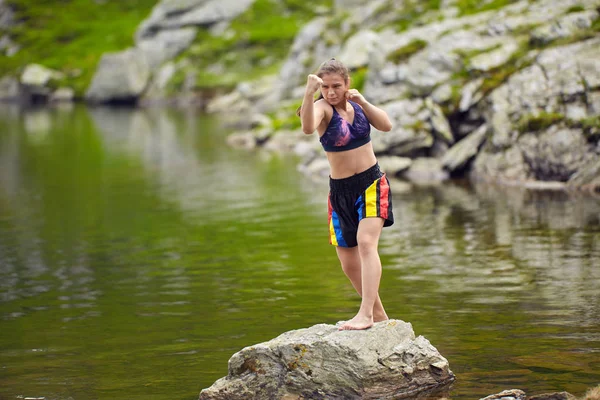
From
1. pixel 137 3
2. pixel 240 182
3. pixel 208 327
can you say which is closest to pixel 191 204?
pixel 240 182

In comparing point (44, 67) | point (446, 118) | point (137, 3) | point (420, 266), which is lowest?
point (420, 266)

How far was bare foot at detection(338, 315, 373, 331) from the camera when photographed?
918cm

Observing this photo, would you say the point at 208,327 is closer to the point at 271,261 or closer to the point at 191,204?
the point at 271,261

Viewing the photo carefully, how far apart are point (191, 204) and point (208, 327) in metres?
15.7

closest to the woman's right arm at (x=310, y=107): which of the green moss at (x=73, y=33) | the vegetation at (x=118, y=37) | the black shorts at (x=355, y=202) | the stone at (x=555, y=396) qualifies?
the black shorts at (x=355, y=202)

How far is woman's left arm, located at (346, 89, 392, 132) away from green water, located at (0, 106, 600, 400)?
2901 millimetres

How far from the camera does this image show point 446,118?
33.7 metres

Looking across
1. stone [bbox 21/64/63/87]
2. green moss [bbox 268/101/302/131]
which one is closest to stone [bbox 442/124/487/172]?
green moss [bbox 268/101/302/131]

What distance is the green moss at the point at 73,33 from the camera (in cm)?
13012

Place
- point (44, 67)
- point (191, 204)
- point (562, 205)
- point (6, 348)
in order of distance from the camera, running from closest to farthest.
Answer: point (6, 348) < point (562, 205) < point (191, 204) < point (44, 67)

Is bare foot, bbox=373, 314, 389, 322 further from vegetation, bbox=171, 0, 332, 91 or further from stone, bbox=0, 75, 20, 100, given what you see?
stone, bbox=0, 75, 20, 100

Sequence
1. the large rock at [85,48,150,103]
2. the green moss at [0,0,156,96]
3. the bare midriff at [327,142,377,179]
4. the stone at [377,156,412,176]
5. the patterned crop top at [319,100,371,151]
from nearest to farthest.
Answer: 1. the patterned crop top at [319,100,371,151]
2. the bare midriff at [327,142,377,179]
3. the stone at [377,156,412,176]
4. the large rock at [85,48,150,103]
5. the green moss at [0,0,156,96]

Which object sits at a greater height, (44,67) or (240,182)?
(44,67)

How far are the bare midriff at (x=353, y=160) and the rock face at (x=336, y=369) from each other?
1789 millimetres
